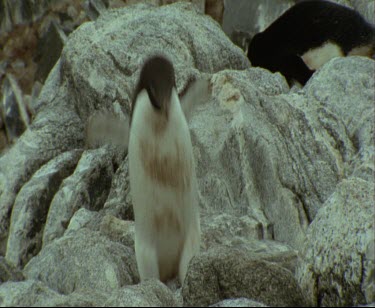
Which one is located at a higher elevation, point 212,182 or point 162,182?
point 162,182

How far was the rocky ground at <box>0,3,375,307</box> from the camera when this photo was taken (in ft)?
14.1

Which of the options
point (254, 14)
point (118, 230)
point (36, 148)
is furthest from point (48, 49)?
point (118, 230)

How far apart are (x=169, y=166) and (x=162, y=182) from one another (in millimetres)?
101

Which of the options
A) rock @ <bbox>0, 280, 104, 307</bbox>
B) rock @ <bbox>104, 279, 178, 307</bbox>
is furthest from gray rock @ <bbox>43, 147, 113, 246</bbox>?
rock @ <bbox>104, 279, 178, 307</bbox>

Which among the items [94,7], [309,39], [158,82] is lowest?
[158,82]

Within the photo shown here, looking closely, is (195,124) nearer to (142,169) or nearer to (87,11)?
(142,169)

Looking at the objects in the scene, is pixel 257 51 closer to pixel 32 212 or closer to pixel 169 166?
pixel 32 212

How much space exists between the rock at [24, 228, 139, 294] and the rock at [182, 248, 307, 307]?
3.38ft

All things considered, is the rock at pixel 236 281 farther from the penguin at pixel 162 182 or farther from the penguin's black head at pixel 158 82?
the penguin's black head at pixel 158 82

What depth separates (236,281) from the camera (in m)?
4.15

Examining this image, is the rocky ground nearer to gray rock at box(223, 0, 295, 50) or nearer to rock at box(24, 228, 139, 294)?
rock at box(24, 228, 139, 294)

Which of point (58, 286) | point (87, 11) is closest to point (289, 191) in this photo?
point (58, 286)

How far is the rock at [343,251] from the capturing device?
4.29 meters

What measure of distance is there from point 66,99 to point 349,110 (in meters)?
2.33
